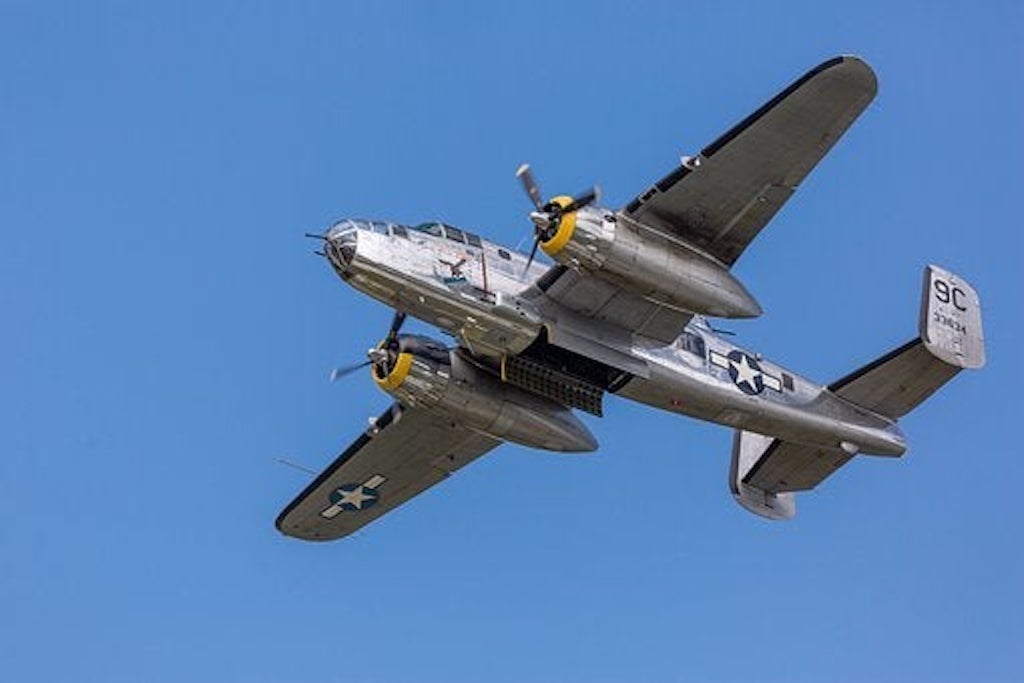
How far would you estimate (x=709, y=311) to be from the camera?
2623 centimetres

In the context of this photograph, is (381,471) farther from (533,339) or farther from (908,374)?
(908,374)

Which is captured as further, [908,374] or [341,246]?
[908,374]

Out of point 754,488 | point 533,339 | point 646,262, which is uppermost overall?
point 646,262

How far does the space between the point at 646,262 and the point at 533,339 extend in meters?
2.38

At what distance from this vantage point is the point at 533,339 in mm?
26844

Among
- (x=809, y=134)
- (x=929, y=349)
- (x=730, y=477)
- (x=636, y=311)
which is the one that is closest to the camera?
(x=809, y=134)

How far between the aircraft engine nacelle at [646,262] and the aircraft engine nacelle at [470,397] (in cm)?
341

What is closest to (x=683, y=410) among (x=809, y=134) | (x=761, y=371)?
(x=761, y=371)

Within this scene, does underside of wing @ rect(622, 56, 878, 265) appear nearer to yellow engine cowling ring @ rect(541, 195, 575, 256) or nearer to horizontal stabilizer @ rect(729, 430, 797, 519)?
yellow engine cowling ring @ rect(541, 195, 575, 256)

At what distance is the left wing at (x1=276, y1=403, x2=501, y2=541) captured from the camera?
3031 centimetres

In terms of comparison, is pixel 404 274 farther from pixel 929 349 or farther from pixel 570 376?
pixel 929 349

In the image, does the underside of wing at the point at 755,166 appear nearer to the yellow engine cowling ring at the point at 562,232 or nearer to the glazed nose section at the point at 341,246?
the yellow engine cowling ring at the point at 562,232

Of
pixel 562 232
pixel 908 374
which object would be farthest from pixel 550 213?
pixel 908 374

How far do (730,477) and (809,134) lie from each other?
8.90m
